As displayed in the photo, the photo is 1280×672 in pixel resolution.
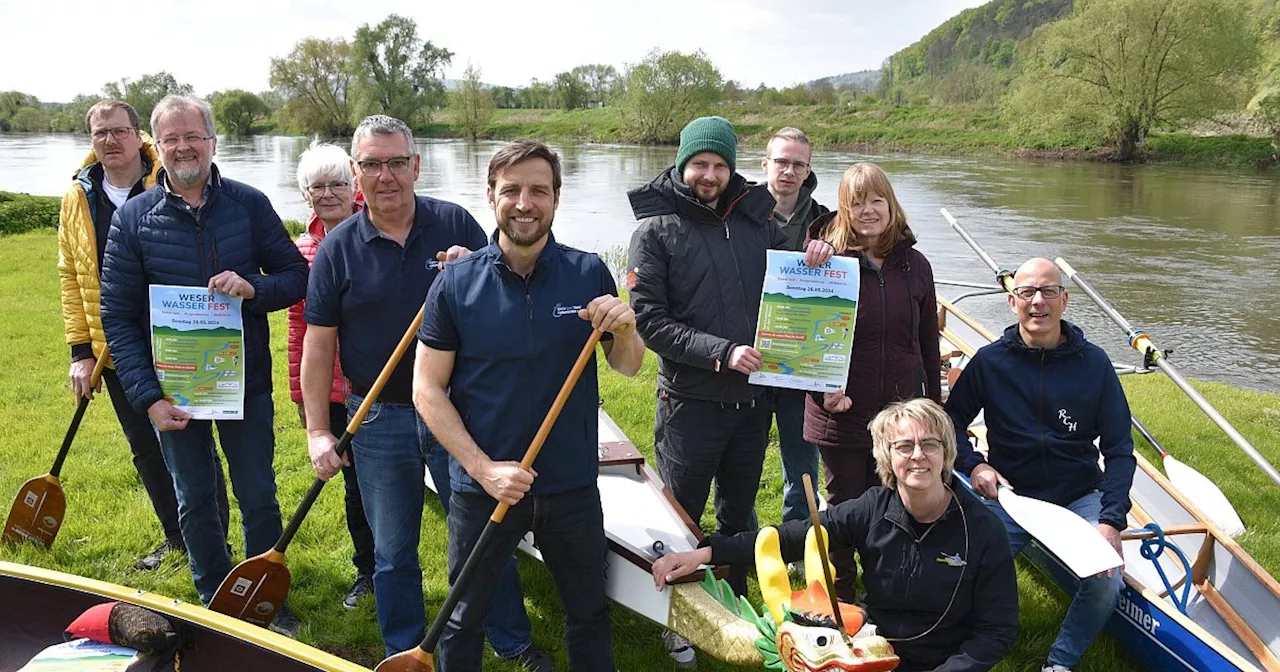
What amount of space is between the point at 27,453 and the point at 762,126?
4766 cm

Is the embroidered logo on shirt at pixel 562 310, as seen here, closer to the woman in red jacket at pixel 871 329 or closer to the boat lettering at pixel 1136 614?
the woman in red jacket at pixel 871 329

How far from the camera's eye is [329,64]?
62.6 m

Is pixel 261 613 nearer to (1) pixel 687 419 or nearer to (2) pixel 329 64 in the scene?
(1) pixel 687 419

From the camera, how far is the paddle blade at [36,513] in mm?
3820

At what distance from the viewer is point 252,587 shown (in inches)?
117

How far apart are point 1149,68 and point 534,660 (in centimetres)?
3906

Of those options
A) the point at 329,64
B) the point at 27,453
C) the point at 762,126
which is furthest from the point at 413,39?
the point at 27,453

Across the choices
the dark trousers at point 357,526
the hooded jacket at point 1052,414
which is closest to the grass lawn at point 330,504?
the dark trousers at point 357,526

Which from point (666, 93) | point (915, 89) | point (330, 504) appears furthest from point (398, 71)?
point (330, 504)

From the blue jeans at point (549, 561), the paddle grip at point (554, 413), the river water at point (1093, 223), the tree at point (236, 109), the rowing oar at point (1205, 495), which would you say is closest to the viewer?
the paddle grip at point (554, 413)

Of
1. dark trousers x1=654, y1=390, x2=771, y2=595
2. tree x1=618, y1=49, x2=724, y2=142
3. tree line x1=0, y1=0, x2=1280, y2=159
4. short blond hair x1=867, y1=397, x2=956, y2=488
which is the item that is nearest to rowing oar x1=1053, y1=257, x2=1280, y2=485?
short blond hair x1=867, y1=397, x2=956, y2=488

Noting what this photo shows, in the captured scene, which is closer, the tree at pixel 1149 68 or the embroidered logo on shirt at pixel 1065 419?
the embroidered logo on shirt at pixel 1065 419

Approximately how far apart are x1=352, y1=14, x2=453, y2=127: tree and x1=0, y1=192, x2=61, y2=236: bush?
49049mm

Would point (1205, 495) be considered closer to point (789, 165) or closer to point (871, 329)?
point (871, 329)
